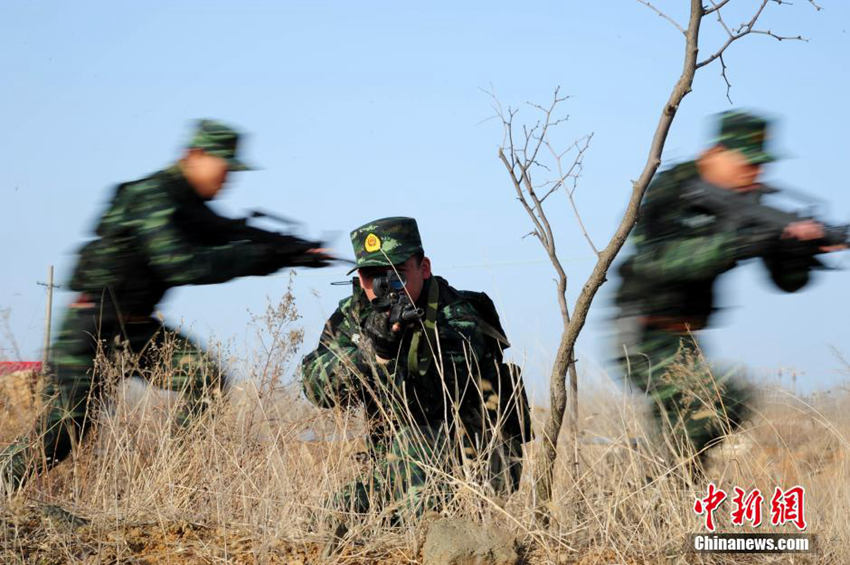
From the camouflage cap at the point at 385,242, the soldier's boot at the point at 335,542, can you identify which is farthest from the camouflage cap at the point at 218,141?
the soldier's boot at the point at 335,542

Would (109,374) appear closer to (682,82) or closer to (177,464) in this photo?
(177,464)

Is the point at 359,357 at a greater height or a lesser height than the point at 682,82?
lesser

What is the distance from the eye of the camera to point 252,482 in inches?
134

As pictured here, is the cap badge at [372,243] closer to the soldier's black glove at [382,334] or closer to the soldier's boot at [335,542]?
the soldier's black glove at [382,334]

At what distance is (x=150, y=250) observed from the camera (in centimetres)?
486

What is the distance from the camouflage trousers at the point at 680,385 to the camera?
160 inches

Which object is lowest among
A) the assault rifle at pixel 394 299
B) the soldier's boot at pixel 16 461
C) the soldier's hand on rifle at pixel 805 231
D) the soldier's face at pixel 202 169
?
the soldier's boot at pixel 16 461

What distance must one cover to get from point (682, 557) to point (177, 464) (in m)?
1.84

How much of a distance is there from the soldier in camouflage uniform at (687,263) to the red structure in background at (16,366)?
3.12 metres

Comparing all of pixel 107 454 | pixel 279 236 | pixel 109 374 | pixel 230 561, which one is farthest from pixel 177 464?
pixel 279 236

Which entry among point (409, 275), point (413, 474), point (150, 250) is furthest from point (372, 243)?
point (150, 250)

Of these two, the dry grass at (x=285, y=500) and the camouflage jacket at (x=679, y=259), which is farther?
the camouflage jacket at (x=679, y=259)

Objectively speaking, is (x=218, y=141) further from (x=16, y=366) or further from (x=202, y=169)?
(x=16, y=366)

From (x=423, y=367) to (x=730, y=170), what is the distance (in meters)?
1.71
